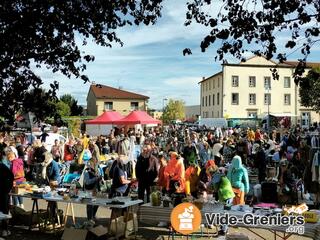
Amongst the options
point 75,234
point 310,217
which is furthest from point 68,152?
point 310,217

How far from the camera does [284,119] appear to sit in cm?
4231

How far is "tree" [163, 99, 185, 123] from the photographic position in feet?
273

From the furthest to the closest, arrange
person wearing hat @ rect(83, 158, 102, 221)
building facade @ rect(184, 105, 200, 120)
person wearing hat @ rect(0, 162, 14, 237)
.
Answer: building facade @ rect(184, 105, 200, 120) → person wearing hat @ rect(83, 158, 102, 221) → person wearing hat @ rect(0, 162, 14, 237)

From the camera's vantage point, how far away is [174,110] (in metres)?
83.5

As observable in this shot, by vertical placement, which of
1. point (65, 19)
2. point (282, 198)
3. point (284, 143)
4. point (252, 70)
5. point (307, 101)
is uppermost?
point (252, 70)

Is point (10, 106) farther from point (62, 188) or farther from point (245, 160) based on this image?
point (245, 160)

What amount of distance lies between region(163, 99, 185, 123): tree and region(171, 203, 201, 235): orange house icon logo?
75492mm

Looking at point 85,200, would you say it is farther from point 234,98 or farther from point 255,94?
point 255,94

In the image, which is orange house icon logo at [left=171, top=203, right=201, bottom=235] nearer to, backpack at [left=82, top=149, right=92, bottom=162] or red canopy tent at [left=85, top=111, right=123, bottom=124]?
backpack at [left=82, top=149, right=92, bottom=162]

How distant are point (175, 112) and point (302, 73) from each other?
79.3 metres

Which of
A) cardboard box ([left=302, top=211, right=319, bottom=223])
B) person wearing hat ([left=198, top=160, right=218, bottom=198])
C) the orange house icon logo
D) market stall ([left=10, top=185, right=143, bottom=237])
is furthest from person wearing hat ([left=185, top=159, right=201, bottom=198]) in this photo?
cardboard box ([left=302, top=211, right=319, bottom=223])

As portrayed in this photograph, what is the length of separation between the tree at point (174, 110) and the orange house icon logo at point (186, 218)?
7549 cm

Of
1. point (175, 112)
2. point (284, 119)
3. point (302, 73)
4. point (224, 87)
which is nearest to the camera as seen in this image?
point (302, 73)

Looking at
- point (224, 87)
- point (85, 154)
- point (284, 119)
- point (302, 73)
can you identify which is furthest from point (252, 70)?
point (302, 73)
